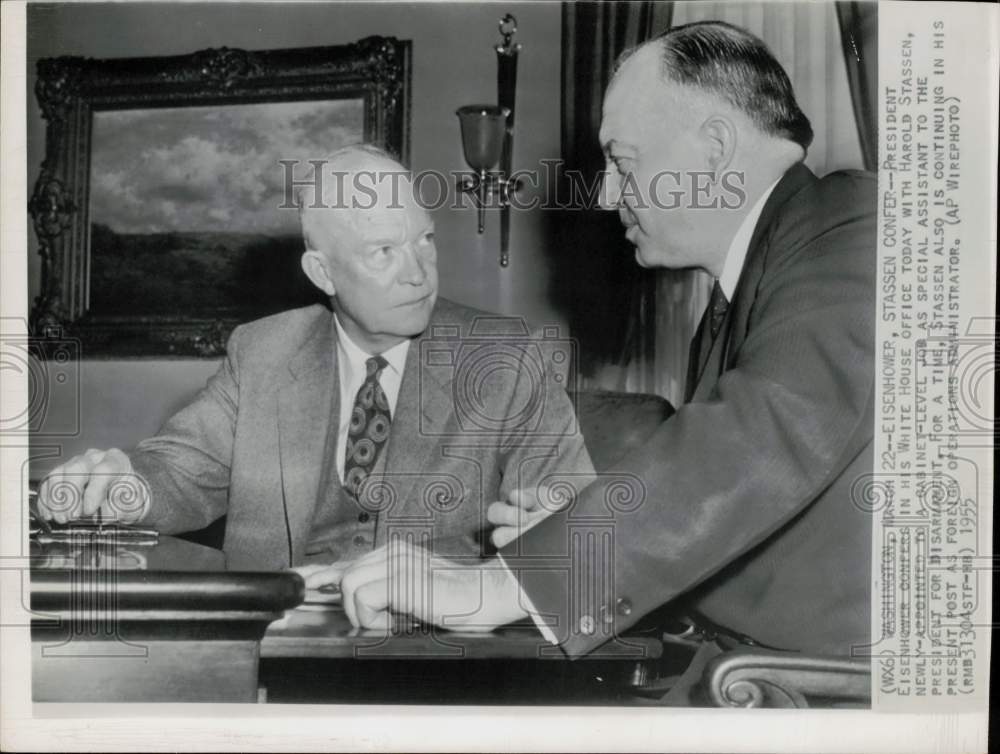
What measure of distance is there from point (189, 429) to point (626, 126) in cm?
122

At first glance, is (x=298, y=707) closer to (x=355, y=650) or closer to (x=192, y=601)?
(x=355, y=650)

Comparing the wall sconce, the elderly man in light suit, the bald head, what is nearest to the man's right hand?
the elderly man in light suit

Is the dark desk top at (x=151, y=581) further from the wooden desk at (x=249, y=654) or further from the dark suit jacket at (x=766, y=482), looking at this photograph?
the dark suit jacket at (x=766, y=482)

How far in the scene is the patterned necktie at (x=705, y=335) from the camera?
2.29 metres

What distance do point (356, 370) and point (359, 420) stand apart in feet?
0.38

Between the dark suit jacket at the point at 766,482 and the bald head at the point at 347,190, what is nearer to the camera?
the dark suit jacket at the point at 766,482

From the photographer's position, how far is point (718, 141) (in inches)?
90.3

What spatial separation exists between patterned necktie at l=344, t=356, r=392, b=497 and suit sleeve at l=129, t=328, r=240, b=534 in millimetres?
275

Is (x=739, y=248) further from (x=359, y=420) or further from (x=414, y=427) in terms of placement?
(x=359, y=420)

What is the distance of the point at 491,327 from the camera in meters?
2.34

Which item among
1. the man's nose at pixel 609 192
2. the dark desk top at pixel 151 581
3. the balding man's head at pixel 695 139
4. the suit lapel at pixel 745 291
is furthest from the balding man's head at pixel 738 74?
the dark desk top at pixel 151 581

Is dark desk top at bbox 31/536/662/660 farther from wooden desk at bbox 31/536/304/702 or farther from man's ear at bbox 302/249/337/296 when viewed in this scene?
man's ear at bbox 302/249/337/296

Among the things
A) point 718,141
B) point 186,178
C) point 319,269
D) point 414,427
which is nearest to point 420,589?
point 414,427

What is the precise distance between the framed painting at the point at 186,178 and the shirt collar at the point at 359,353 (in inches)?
4.8
